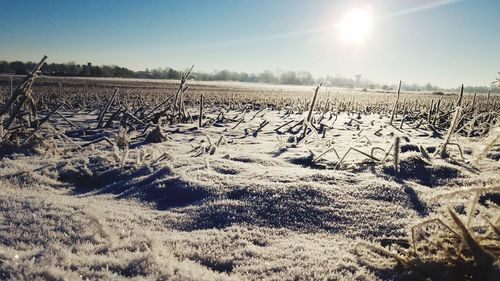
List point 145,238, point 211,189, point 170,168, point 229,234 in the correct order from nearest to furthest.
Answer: point 145,238 → point 229,234 → point 211,189 → point 170,168

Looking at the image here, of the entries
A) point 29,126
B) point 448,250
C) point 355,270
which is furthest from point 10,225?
point 29,126

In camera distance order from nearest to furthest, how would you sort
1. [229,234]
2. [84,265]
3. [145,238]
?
[84,265], [145,238], [229,234]

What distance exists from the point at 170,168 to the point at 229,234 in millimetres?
1234

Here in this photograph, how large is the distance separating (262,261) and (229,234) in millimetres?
275

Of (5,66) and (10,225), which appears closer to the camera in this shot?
(10,225)

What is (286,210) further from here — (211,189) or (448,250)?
(448,250)

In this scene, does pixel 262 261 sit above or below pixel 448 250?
below

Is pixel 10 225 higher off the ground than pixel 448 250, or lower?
lower

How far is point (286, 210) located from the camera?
1955mm

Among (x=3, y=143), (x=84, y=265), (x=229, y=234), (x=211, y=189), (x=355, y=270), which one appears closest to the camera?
(x=84, y=265)

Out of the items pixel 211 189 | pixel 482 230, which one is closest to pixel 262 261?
pixel 211 189

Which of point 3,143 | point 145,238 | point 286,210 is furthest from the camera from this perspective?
point 3,143

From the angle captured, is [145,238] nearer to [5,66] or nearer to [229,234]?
[229,234]

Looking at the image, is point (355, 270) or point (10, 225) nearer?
point (355, 270)
